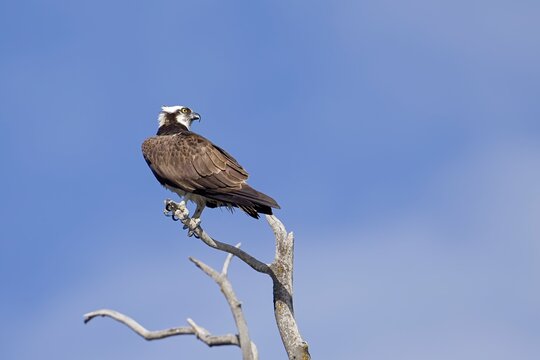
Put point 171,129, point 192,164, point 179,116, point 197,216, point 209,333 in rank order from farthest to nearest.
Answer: point 179,116
point 171,129
point 192,164
point 197,216
point 209,333

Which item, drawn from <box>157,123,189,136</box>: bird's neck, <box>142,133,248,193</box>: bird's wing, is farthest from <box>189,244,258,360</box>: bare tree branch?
<box>157,123,189,136</box>: bird's neck

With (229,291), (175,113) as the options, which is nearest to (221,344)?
(229,291)

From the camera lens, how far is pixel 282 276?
12.1m

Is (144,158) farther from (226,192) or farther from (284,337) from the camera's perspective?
(284,337)

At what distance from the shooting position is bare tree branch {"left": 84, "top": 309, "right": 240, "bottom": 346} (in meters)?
9.09

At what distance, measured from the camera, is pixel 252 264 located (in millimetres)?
12086

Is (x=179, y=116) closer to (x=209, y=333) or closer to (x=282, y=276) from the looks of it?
(x=282, y=276)

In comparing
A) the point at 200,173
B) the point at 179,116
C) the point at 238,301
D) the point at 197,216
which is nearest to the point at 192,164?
the point at 200,173

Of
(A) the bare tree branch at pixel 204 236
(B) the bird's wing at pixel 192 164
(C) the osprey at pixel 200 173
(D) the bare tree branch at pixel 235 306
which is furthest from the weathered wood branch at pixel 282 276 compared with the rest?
(D) the bare tree branch at pixel 235 306

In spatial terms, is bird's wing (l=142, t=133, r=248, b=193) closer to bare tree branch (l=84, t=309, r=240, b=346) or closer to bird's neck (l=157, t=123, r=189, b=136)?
bird's neck (l=157, t=123, r=189, b=136)

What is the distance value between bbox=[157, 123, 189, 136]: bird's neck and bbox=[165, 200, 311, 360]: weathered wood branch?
287cm

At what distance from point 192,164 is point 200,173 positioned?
0.88ft

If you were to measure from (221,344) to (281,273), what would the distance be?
3076 mm

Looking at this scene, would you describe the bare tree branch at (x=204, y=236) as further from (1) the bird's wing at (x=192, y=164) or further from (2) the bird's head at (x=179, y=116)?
(2) the bird's head at (x=179, y=116)
